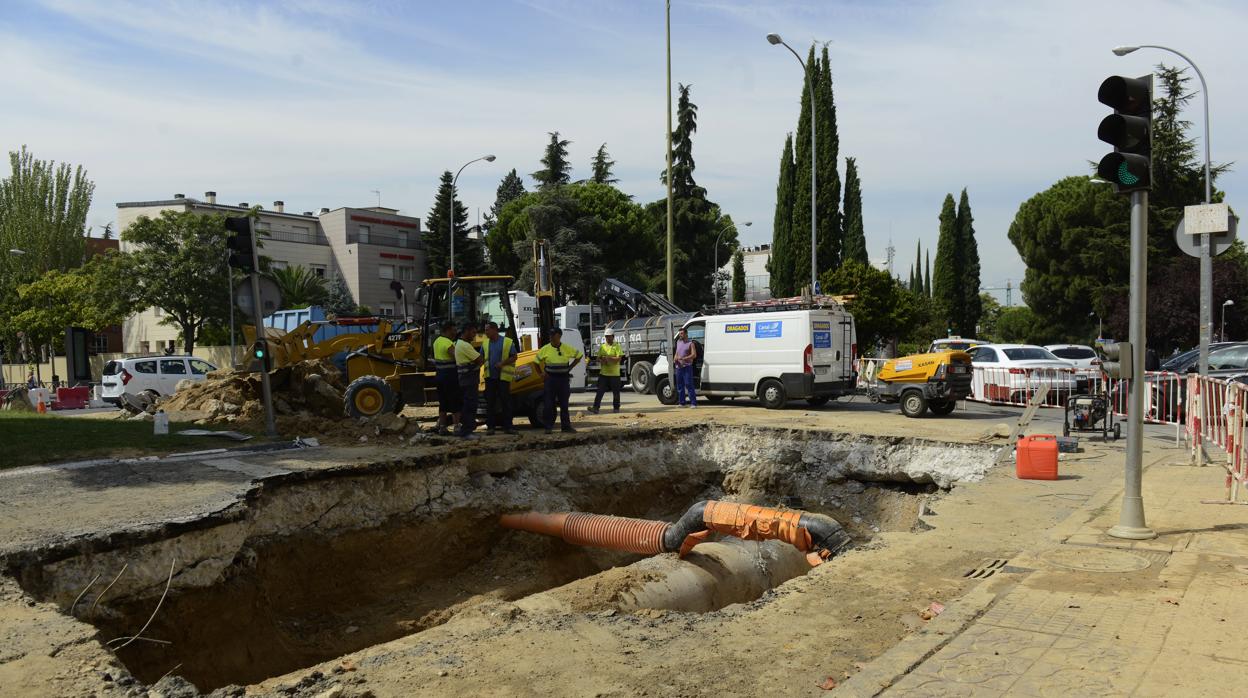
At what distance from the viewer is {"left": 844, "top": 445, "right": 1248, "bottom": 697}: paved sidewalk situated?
12.7ft

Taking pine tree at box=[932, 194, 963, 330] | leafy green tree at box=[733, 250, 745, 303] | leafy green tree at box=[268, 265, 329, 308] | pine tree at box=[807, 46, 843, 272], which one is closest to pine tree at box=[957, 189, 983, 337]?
pine tree at box=[932, 194, 963, 330]

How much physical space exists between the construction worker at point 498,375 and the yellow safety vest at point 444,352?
59cm

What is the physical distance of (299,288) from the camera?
43.7 metres

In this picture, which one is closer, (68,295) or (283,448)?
(283,448)

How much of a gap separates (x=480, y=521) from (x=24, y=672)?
239 inches

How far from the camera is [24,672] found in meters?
4.14

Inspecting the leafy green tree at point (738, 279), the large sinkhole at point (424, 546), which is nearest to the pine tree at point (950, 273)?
the leafy green tree at point (738, 279)

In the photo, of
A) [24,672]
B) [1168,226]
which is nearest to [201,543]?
[24,672]

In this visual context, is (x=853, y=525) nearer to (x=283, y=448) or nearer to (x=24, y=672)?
(x=283, y=448)

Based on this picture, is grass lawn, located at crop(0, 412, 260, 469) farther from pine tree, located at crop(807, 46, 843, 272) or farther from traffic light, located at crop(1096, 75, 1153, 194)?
pine tree, located at crop(807, 46, 843, 272)

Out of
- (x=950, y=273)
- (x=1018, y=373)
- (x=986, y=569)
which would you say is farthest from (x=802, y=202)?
A: (x=986, y=569)

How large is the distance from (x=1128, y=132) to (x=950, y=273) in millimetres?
51640

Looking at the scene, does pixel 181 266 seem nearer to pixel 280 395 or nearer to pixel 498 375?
pixel 280 395

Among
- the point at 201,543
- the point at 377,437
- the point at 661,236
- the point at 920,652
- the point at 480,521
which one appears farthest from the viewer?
the point at 661,236
